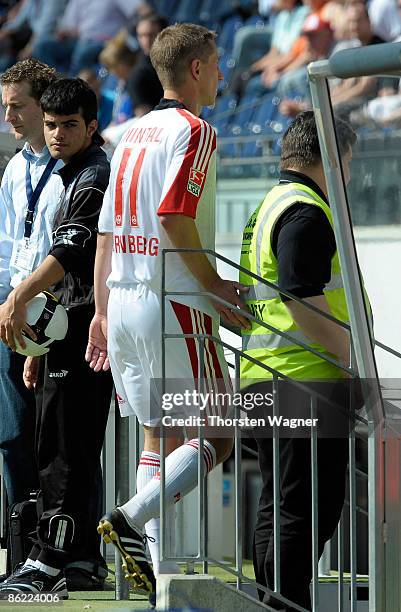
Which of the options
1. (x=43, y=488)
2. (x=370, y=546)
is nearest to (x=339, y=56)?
(x=370, y=546)

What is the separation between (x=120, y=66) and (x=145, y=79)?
1401 mm

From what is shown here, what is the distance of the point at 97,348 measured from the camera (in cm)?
415

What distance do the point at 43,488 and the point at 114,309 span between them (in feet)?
2.49

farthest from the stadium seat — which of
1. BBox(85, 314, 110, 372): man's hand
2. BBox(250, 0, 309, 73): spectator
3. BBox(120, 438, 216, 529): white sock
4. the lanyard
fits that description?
BBox(120, 438, 216, 529): white sock

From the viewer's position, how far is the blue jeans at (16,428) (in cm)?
462

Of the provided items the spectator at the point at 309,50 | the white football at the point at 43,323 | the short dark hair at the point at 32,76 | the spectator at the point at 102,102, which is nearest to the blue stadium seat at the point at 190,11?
the spectator at the point at 102,102

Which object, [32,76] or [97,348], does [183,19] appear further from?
[97,348]

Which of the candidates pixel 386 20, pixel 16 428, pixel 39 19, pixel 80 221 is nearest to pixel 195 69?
pixel 80 221

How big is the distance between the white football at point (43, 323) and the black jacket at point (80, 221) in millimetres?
145

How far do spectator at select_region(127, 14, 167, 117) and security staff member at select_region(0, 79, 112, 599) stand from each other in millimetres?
6308

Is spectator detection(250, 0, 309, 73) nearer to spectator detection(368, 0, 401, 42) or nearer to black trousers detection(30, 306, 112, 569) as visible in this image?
spectator detection(368, 0, 401, 42)

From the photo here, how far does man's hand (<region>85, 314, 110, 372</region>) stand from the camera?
162 inches

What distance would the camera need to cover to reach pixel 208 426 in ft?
12.4

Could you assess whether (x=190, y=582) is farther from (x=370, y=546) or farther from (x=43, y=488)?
(x=43, y=488)
